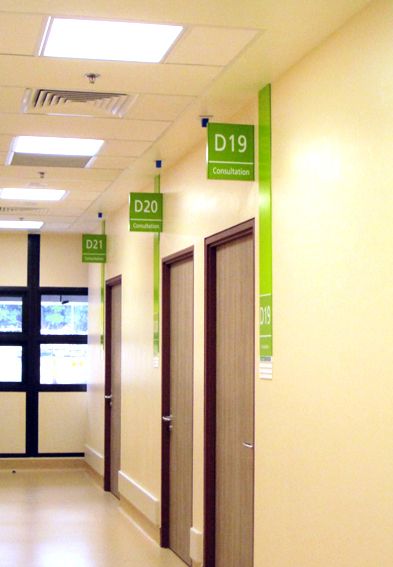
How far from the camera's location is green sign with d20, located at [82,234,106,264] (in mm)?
12047

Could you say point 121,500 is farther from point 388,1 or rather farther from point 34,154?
point 388,1

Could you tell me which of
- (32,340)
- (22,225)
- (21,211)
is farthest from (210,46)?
(32,340)

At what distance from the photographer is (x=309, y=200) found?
5.14 meters

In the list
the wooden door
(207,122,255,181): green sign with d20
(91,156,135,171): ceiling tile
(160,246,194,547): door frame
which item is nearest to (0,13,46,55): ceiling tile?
(207,122,255,181): green sign with d20

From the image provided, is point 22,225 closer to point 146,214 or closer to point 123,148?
point 146,214

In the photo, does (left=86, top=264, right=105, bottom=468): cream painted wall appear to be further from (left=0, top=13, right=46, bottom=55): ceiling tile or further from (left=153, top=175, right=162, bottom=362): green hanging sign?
(left=0, top=13, right=46, bottom=55): ceiling tile

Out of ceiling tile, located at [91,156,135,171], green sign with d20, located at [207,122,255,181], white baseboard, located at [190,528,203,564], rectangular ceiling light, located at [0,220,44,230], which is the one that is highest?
rectangular ceiling light, located at [0,220,44,230]

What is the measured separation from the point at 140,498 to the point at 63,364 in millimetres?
4805

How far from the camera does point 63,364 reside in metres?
14.0

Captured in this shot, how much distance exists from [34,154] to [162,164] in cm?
122

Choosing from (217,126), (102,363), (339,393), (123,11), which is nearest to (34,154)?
(217,126)

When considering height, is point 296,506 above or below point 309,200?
below

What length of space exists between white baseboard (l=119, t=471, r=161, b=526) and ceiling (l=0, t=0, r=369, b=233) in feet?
10.0

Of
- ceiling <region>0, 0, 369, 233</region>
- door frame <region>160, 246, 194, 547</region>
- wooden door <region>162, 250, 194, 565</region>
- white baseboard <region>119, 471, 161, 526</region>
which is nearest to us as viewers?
ceiling <region>0, 0, 369, 233</region>
